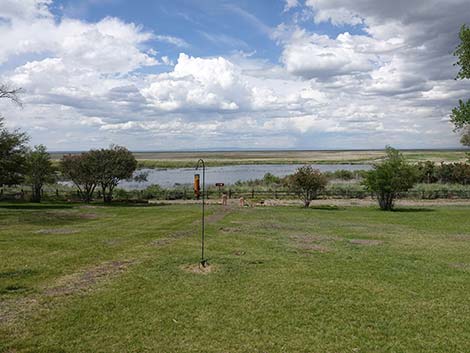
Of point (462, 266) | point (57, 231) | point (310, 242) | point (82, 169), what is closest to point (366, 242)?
point (310, 242)

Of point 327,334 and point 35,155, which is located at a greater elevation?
point 35,155

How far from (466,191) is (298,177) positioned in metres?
21.0

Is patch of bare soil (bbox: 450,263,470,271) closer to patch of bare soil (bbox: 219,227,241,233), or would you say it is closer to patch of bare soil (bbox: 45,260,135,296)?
patch of bare soil (bbox: 219,227,241,233)

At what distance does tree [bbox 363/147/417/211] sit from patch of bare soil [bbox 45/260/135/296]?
24747 mm

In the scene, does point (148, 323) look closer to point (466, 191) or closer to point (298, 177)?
point (298, 177)

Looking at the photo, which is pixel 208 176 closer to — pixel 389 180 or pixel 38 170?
pixel 38 170

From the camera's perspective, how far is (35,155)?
38.5 meters

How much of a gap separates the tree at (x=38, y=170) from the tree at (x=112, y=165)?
5.26 meters

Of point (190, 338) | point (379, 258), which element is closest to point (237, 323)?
point (190, 338)

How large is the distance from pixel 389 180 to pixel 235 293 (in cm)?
2541

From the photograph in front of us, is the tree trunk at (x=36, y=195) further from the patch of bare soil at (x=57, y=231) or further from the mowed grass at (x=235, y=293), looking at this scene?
the mowed grass at (x=235, y=293)

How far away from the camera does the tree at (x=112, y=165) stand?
120ft

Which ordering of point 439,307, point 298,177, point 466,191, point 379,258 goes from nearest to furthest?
point 439,307 < point 379,258 < point 298,177 < point 466,191

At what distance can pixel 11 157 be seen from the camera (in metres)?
30.1
